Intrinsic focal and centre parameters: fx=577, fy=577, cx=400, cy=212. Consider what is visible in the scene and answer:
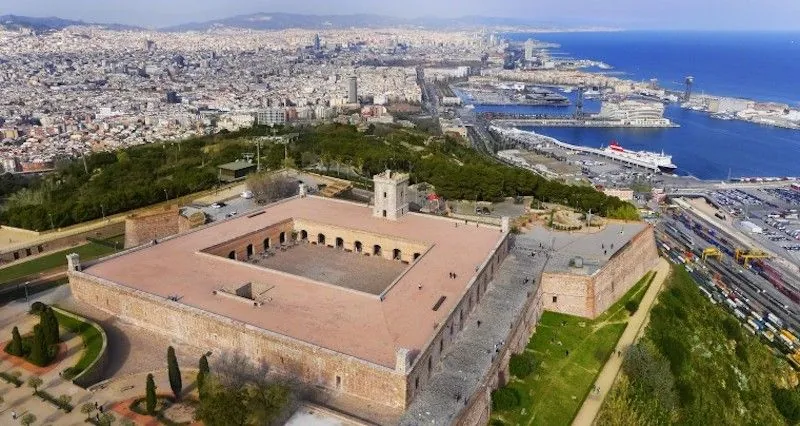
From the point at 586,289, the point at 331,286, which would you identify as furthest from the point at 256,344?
the point at 586,289

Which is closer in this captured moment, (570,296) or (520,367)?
(520,367)

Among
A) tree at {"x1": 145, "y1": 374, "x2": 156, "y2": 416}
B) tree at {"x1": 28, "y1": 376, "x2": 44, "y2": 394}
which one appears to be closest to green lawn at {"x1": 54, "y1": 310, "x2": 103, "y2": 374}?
tree at {"x1": 28, "y1": 376, "x2": 44, "y2": 394}

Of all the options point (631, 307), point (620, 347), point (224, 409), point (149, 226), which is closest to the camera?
point (224, 409)

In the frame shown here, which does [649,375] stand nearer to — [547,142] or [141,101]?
[547,142]

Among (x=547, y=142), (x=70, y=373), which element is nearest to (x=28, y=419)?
(x=70, y=373)

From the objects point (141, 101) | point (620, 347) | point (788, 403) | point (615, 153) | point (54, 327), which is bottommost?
point (615, 153)

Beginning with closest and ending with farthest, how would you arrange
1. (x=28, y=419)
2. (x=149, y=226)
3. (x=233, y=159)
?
(x=28, y=419) < (x=149, y=226) < (x=233, y=159)

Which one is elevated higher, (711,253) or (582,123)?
(711,253)

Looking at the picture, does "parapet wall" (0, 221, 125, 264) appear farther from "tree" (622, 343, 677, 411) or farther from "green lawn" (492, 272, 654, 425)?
"tree" (622, 343, 677, 411)

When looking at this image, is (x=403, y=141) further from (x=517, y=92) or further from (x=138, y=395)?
(x=517, y=92)
